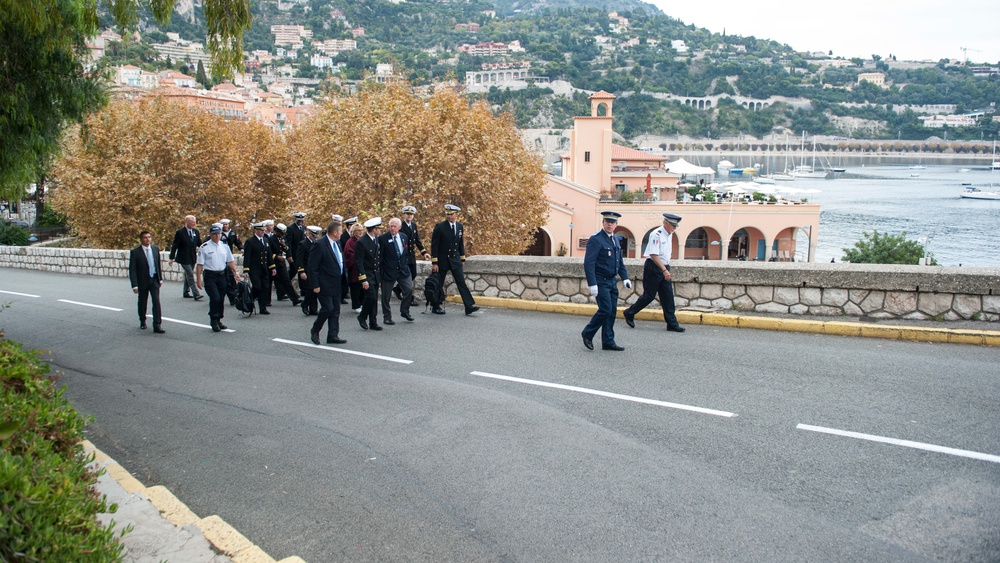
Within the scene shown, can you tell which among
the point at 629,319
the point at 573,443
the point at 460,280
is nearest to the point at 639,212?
the point at 460,280

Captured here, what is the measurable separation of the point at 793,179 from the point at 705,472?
17101 centimetres

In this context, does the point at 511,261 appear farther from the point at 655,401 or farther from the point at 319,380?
the point at 655,401

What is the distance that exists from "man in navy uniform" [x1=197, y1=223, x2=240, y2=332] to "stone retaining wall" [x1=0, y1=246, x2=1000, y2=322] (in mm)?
4158

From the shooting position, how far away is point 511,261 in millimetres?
12891

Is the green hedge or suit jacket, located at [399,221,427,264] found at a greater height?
suit jacket, located at [399,221,427,264]

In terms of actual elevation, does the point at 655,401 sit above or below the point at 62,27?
below

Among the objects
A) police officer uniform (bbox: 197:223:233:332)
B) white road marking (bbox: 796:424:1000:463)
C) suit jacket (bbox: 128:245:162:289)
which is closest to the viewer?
white road marking (bbox: 796:424:1000:463)

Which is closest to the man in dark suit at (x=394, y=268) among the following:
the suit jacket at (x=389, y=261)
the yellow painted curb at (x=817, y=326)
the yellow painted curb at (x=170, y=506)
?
the suit jacket at (x=389, y=261)

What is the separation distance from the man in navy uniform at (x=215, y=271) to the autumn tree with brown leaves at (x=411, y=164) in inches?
293

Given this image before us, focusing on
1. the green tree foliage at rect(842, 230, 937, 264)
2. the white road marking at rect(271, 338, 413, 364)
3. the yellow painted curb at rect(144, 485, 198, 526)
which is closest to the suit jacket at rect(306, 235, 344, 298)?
the white road marking at rect(271, 338, 413, 364)

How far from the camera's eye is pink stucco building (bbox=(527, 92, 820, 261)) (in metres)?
53.7

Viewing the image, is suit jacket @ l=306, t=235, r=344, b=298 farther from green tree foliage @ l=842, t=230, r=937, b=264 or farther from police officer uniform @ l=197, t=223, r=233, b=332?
green tree foliage @ l=842, t=230, r=937, b=264

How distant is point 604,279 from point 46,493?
704 centimetres

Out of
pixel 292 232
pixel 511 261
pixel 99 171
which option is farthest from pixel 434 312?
pixel 99 171
